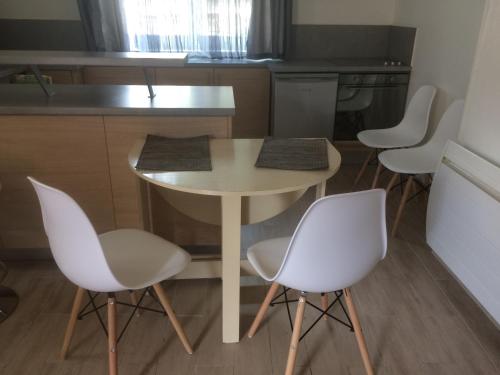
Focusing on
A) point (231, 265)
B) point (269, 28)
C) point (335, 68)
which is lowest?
point (231, 265)

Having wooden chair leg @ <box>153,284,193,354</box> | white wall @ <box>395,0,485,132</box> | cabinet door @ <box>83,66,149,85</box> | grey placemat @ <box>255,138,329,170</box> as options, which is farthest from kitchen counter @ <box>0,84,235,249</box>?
white wall @ <box>395,0,485,132</box>

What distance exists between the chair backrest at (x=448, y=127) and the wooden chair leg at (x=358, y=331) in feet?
A: 5.18

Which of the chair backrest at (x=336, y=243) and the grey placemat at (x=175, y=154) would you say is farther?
the grey placemat at (x=175, y=154)

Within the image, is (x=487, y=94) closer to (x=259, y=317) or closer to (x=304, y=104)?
(x=259, y=317)

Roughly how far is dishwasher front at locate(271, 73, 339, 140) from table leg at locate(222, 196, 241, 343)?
87.8 inches

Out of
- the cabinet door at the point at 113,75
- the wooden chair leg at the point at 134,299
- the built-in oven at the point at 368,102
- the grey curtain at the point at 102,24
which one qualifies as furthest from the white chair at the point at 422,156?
the grey curtain at the point at 102,24

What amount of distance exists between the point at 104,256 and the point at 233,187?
478mm

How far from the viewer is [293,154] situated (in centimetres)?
177

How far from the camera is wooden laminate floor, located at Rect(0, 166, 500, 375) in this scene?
1734 mm

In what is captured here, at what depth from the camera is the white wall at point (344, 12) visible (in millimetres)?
4102

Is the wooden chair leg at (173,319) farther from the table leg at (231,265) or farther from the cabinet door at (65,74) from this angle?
the cabinet door at (65,74)

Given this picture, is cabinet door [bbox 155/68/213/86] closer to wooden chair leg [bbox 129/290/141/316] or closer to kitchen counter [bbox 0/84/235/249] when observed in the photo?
kitchen counter [bbox 0/84/235/249]

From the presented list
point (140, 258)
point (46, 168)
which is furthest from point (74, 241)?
point (46, 168)

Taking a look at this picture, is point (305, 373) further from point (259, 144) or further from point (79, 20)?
point (79, 20)
